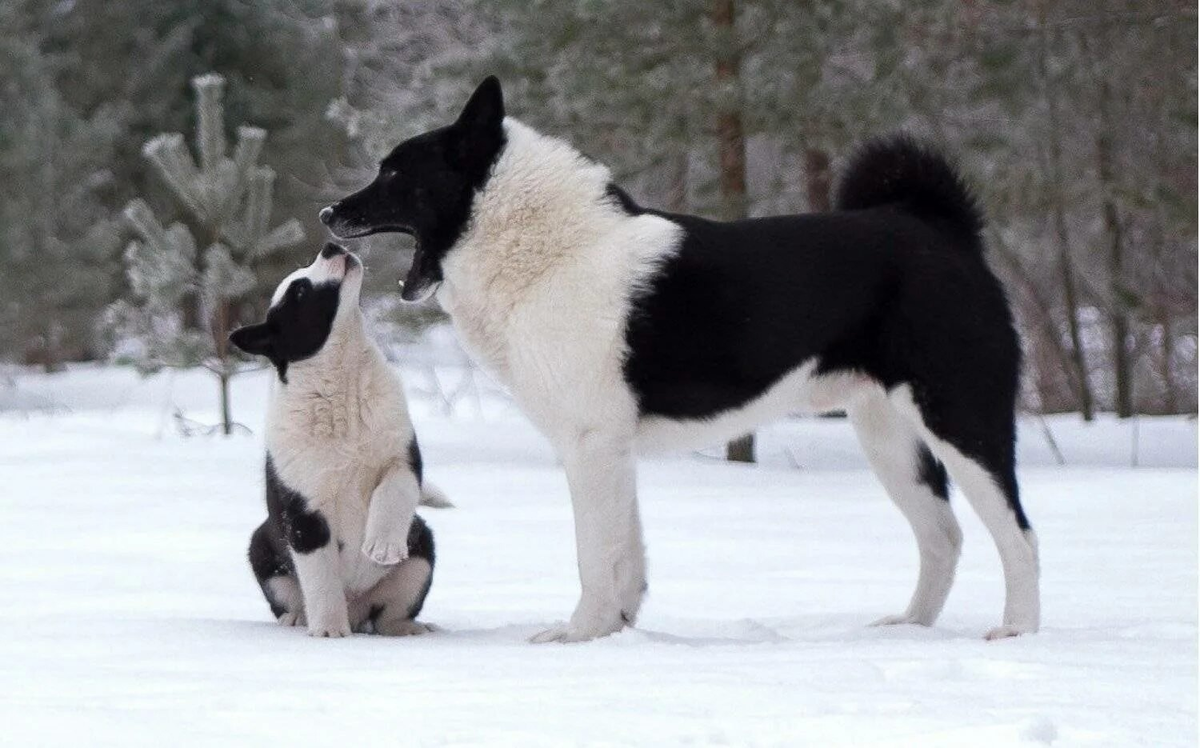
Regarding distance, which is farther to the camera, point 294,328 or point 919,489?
point 919,489

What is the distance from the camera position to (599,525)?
452 centimetres

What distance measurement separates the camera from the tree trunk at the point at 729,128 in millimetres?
11148

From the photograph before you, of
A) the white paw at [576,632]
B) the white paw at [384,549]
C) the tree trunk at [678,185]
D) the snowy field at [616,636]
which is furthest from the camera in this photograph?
the tree trunk at [678,185]

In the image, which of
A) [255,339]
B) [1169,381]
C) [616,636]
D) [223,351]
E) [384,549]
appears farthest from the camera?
[1169,381]

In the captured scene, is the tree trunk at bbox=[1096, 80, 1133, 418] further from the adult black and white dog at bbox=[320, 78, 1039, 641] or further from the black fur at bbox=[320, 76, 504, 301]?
the black fur at bbox=[320, 76, 504, 301]

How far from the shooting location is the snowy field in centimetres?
307

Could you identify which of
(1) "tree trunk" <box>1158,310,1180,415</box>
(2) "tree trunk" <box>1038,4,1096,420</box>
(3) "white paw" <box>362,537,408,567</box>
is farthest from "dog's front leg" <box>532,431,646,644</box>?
(1) "tree trunk" <box>1158,310,1180,415</box>

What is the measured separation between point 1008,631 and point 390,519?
181 cm

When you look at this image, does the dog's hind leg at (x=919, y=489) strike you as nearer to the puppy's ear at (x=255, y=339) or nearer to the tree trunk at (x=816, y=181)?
the puppy's ear at (x=255, y=339)

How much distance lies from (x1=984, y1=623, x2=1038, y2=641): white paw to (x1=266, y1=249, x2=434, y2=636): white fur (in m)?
1.70

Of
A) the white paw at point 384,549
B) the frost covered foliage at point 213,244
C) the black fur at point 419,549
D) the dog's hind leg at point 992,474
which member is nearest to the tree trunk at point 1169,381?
the frost covered foliage at point 213,244

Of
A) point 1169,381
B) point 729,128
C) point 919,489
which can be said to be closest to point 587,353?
point 919,489

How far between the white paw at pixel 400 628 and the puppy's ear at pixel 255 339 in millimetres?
938

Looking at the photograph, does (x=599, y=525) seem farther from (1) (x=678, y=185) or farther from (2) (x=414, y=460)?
(1) (x=678, y=185)
